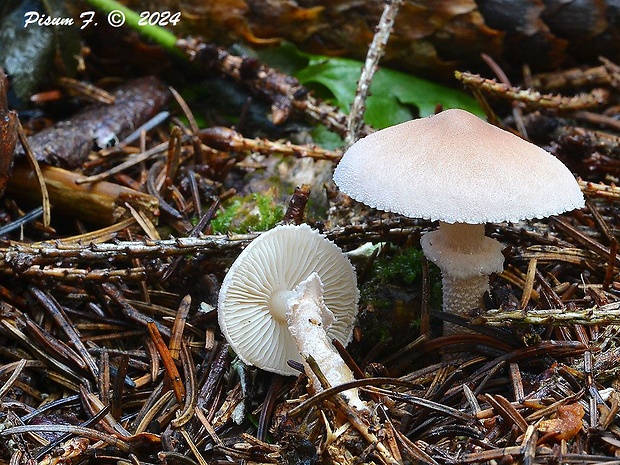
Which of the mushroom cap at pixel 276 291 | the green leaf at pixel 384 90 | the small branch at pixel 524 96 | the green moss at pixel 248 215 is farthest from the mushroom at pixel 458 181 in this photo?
the green leaf at pixel 384 90

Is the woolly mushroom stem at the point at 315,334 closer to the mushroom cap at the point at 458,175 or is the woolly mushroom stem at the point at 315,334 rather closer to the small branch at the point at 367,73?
the mushroom cap at the point at 458,175

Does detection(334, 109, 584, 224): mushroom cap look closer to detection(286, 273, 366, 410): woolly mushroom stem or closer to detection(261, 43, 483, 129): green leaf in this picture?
detection(286, 273, 366, 410): woolly mushroom stem

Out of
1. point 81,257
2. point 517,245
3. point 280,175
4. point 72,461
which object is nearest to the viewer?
point 72,461

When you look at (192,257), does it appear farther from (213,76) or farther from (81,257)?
(213,76)

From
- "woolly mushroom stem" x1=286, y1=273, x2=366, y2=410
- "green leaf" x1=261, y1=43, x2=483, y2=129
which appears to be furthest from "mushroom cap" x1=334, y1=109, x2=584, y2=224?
"green leaf" x1=261, y1=43, x2=483, y2=129

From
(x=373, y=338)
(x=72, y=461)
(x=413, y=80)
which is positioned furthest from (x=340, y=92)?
(x=72, y=461)

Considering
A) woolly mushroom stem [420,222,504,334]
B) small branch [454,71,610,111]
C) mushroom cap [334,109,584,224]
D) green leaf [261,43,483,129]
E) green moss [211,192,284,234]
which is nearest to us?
mushroom cap [334,109,584,224]

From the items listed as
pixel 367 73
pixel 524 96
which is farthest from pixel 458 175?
pixel 524 96
